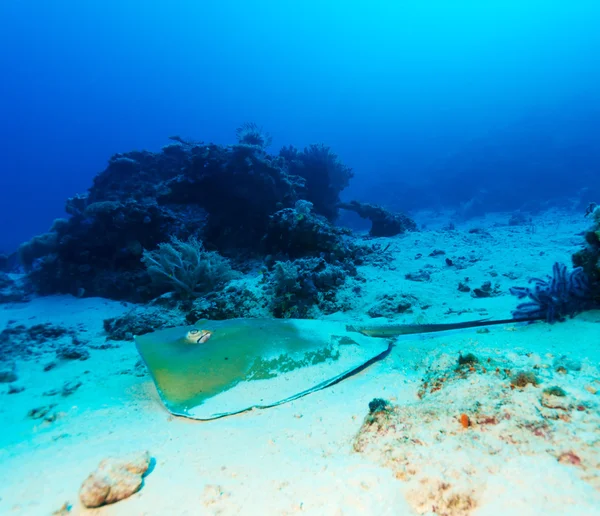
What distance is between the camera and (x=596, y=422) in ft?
5.30

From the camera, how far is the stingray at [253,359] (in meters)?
2.26

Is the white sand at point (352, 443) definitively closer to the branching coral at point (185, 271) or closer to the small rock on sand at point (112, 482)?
the small rock on sand at point (112, 482)

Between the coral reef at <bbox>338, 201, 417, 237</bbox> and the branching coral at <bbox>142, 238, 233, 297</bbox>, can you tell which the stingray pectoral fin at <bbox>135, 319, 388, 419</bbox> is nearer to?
the branching coral at <bbox>142, 238, 233, 297</bbox>

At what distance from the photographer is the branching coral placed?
6.23 metres

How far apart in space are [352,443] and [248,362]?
112cm

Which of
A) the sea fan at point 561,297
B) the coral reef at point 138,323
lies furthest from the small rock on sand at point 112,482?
the sea fan at point 561,297

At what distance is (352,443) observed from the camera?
6.14ft

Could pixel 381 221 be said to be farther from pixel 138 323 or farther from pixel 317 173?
pixel 138 323

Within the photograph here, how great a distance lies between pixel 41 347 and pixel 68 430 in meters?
3.07

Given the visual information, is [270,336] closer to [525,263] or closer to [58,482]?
[58,482]

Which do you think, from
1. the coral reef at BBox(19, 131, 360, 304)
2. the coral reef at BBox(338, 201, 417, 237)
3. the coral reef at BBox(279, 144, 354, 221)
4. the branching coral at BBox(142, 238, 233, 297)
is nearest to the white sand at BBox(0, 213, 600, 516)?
the branching coral at BBox(142, 238, 233, 297)

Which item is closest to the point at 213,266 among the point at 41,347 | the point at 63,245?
the point at 41,347

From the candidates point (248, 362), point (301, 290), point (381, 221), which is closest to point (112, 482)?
point (248, 362)

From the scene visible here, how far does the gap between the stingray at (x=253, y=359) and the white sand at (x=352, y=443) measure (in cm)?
13
